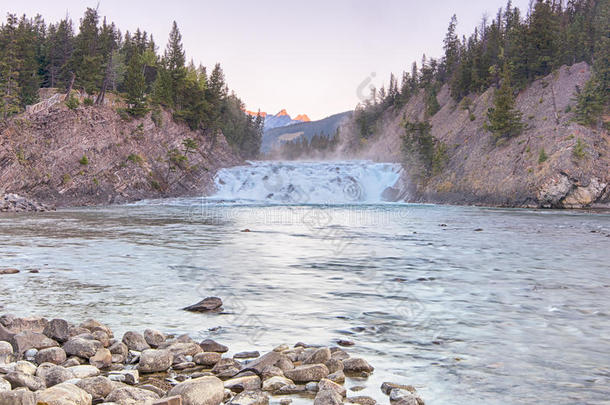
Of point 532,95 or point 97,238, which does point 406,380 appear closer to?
point 97,238

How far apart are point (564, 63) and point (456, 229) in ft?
183

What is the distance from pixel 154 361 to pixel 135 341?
957 millimetres

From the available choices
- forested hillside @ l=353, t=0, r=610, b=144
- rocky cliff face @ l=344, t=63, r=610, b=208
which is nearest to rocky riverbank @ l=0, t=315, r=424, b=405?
rocky cliff face @ l=344, t=63, r=610, b=208

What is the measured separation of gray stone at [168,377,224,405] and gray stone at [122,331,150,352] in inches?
80.2

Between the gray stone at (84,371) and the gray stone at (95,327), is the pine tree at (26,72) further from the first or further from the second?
the gray stone at (84,371)

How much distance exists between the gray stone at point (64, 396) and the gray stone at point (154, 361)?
1.18 m

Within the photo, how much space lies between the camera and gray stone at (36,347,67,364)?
6090mm

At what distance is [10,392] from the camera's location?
14.4ft

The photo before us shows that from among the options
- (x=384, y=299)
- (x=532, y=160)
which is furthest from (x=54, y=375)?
(x=532, y=160)

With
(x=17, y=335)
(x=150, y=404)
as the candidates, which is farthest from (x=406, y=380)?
(x=17, y=335)

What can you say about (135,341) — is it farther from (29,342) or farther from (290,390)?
(290,390)

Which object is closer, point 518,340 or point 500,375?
point 500,375

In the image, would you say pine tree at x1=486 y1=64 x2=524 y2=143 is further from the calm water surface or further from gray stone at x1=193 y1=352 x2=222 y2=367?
gray stone at x1=193 y1=352 x2=222 y2=367

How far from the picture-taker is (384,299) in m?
10.5
